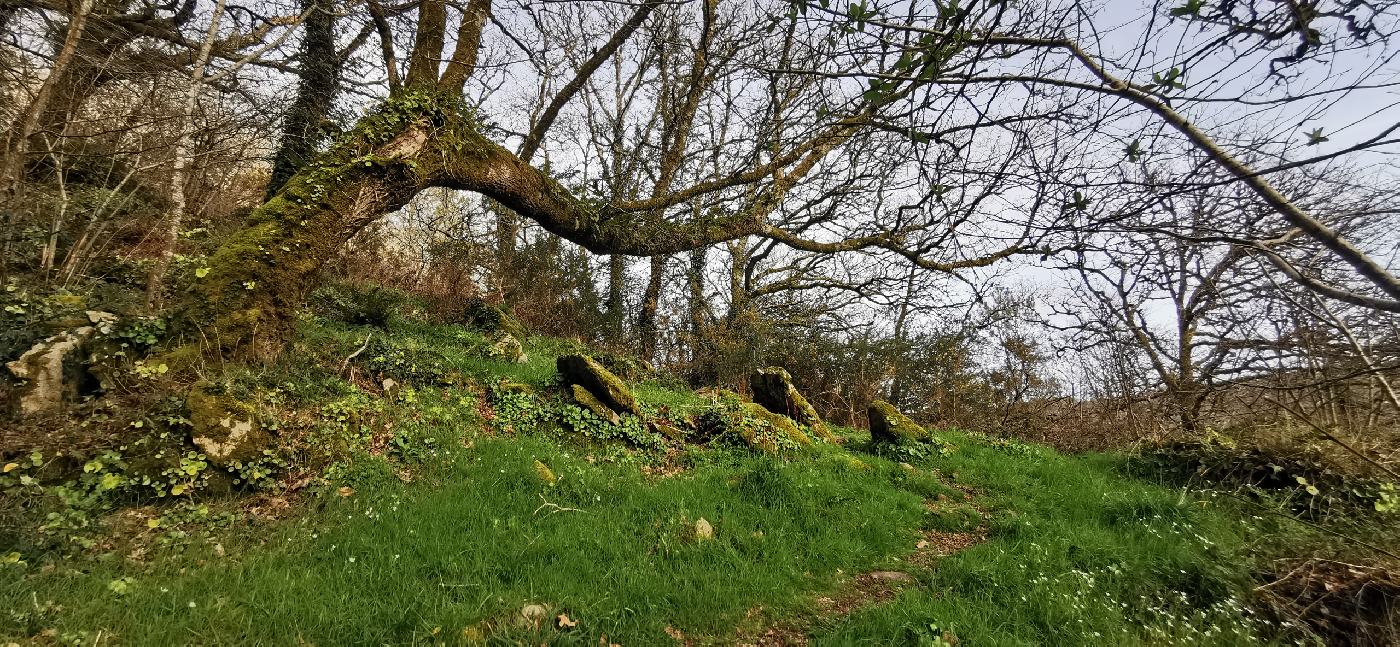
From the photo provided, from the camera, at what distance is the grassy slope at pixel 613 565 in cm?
273

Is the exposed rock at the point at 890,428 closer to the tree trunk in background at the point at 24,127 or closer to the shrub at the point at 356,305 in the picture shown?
the shrub at the point at 356,305

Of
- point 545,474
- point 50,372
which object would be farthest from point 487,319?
point 50,372

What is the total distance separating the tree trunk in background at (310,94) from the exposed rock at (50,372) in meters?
4.10

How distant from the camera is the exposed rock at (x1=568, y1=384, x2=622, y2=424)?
6.61 m

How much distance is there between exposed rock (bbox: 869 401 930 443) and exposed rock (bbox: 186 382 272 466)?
7.77m

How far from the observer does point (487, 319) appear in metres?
10.5

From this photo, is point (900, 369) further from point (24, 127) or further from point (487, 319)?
point (24, 127)

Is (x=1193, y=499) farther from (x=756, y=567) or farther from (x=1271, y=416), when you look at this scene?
(x=756, y=567)

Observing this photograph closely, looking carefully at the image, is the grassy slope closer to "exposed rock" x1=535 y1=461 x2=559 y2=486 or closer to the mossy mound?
"exposed rock" x1=535 y1=461 x2=559 y2=486

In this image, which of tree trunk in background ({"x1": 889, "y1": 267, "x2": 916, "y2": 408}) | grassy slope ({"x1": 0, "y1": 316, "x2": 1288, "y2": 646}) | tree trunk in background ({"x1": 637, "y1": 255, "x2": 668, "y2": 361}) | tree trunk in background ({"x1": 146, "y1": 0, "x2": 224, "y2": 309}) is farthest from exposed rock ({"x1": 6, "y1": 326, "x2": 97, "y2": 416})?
tree trunk in background ({"x1": 889, "y1": 267, "x2": 916, "y2": 408})

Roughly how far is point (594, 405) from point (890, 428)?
480 cm

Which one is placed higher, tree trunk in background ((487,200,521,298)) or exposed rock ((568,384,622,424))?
tree trunk in background ((487,200,521,298))

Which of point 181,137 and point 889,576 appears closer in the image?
point 889,576

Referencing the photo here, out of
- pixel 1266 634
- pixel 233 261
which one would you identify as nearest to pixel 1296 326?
pixel 1266 634
